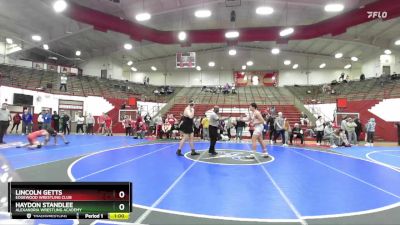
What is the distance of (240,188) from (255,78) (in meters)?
34.5

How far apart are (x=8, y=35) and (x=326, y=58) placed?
105 ft

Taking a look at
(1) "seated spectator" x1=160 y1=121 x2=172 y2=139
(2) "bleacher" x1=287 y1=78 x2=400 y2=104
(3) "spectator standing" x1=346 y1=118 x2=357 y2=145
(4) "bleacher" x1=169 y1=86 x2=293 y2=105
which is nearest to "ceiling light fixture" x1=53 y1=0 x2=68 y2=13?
(1) "seated spectator" x1=160 y1=121 x2=172 y2=139

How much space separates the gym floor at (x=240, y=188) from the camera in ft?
11.6

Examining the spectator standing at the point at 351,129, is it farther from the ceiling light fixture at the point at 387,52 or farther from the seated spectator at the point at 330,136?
the ceiling light fixture at the point at 387,52

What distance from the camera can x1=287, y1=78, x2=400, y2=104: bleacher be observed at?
2295cm

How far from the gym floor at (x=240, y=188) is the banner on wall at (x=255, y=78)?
30.8 meters

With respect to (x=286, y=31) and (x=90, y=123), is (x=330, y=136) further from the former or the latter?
(x=90, y=123)

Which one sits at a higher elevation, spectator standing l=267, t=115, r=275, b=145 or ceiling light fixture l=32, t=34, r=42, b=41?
ceiling light fixture l=32, t=34, r=42, b=41

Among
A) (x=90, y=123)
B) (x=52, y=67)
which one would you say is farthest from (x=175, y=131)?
(x=52, y=67)

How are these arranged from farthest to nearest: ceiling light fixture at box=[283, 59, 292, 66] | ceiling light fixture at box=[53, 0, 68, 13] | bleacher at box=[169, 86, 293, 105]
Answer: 1. ceiling light fixture at box=[283, 59, 292, 66]
2. bleacher at box=[169, 86, 293, 105]
3. ceiling light fixture at box=[53, 0, 68, 13]

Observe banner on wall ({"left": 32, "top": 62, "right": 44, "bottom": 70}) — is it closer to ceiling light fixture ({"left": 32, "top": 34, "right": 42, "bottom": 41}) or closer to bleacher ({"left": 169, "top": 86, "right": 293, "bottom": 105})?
ceiling light fixture ({"left": 32, "top": 34, "right": 42, "bottom": 41})

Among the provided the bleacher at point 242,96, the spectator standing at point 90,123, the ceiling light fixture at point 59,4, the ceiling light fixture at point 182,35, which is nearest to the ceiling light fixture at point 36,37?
the spectator standing at point 90,123

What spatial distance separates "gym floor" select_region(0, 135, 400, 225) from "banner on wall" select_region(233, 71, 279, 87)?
101 ft
